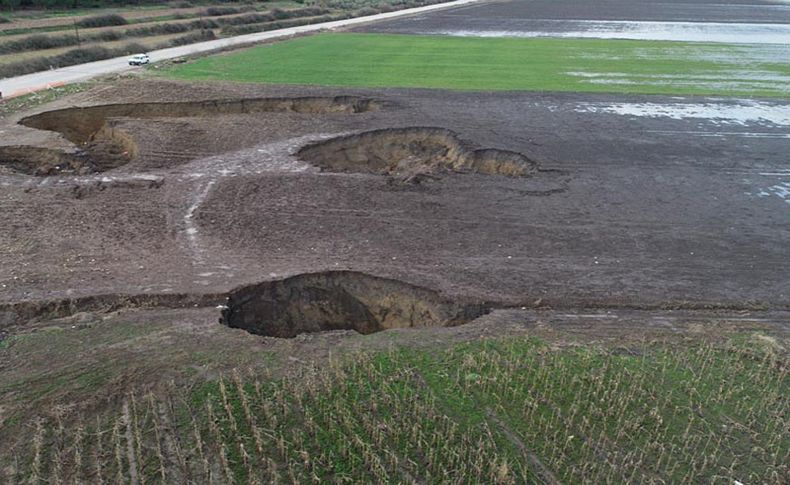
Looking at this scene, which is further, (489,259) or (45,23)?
(45,23)

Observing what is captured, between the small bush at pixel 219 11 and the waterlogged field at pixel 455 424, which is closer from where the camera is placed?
the waterlogged field at pixel 455 424

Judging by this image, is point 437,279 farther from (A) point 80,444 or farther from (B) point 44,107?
(B) point 44,107

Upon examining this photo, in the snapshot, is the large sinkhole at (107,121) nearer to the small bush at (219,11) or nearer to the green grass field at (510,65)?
the green grass field at (510,65)

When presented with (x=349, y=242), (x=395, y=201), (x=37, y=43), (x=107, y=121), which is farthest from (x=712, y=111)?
(x=37, y=43)

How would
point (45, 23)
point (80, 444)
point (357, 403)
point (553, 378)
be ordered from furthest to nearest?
point (45, 23) < point (553, 378) < point (357, 403) < point (80, 444)

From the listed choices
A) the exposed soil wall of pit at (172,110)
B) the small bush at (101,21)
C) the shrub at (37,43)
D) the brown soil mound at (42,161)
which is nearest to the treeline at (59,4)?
the small bush at (101,21)

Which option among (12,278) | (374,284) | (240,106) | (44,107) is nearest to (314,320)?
(374,284)
